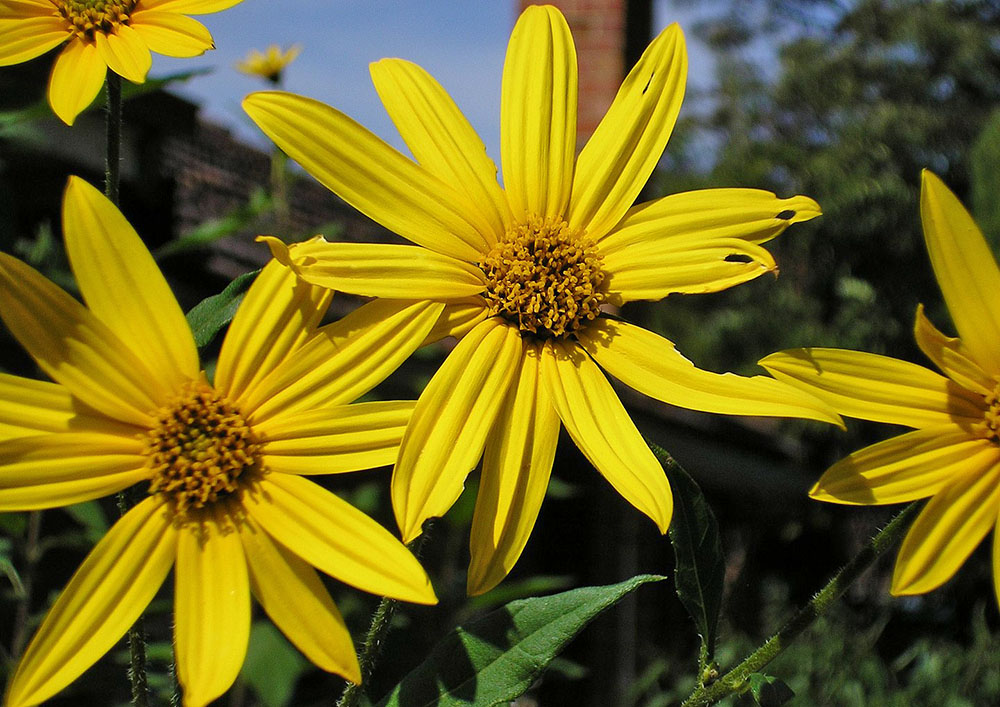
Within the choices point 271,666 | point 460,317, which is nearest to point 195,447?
point 460,317

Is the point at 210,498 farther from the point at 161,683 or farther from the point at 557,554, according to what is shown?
the point at 557,554

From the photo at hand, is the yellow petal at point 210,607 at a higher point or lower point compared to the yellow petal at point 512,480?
lower

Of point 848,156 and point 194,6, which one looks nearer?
point 194,6

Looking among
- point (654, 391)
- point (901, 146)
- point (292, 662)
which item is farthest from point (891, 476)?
point (901, 146)

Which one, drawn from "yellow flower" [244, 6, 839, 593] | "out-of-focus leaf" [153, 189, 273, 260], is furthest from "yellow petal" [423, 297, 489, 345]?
"out-of-focus leaf" [153, 189, 273, 260]

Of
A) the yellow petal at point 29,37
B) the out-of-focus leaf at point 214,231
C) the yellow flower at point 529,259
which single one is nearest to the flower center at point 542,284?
the yellow flower at point 529,259

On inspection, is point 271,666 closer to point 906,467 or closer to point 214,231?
point 214,231

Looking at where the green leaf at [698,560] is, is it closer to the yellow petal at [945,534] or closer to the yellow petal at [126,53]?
the yellow petal at [945,534]

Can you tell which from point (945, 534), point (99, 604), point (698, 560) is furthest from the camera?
point (698, 560)
